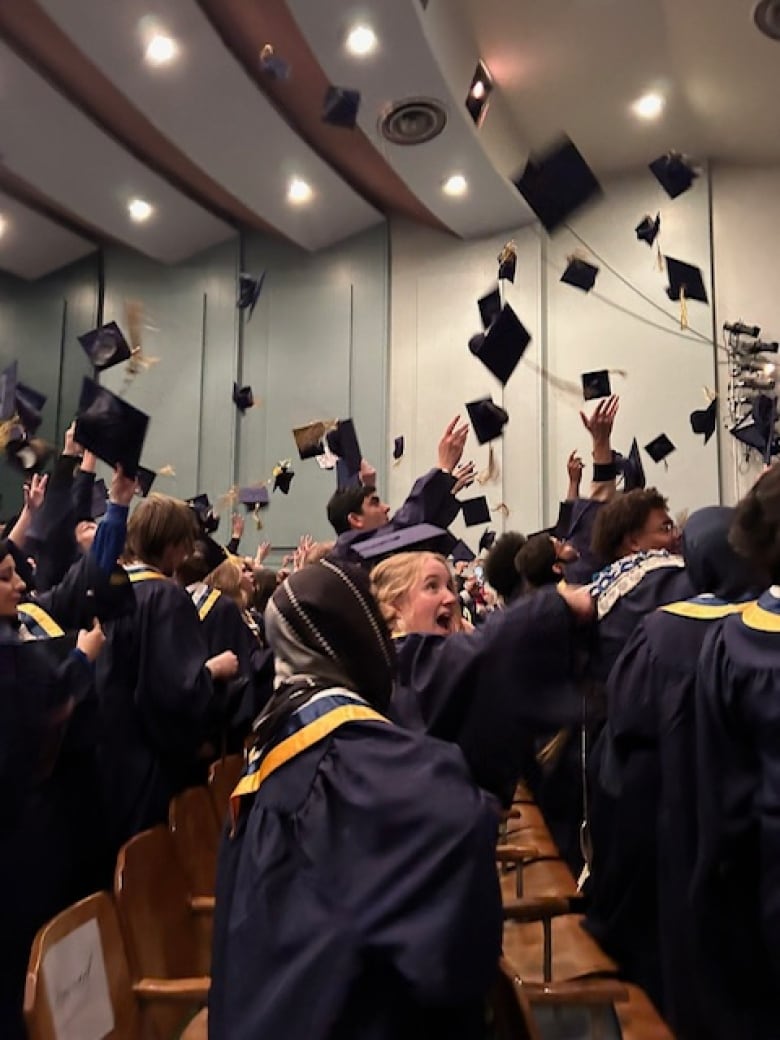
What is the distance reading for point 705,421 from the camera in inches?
Answer: 298

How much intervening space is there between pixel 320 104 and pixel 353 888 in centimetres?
763

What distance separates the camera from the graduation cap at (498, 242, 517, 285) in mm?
8203

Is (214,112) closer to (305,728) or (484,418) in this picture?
(484,418)

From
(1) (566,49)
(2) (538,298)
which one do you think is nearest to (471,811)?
(1) (566,49)

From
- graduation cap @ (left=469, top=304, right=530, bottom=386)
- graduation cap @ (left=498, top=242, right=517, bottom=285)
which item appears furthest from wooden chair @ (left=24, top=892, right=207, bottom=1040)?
graduation cap @ (left=498, top=242, right=517, bottom=285)

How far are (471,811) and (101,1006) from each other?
95 centimetres

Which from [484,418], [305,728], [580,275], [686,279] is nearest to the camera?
[305,728]

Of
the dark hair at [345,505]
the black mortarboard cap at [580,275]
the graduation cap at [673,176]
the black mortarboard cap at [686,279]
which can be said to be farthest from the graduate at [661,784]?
the black mortarboard cap at [686,279]

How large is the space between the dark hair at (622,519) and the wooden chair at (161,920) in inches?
58.7

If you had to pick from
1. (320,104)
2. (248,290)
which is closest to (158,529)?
(320,104)

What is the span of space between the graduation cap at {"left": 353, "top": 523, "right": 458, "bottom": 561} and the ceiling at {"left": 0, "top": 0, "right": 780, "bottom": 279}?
438cm

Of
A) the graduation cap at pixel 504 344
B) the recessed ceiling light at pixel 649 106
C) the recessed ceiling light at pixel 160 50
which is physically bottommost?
the graduation cap at pixel 504 344

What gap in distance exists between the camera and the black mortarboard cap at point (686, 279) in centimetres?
697

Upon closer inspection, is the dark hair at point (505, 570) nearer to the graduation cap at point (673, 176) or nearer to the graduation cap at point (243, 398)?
the graduation cap at point (673, 176)
